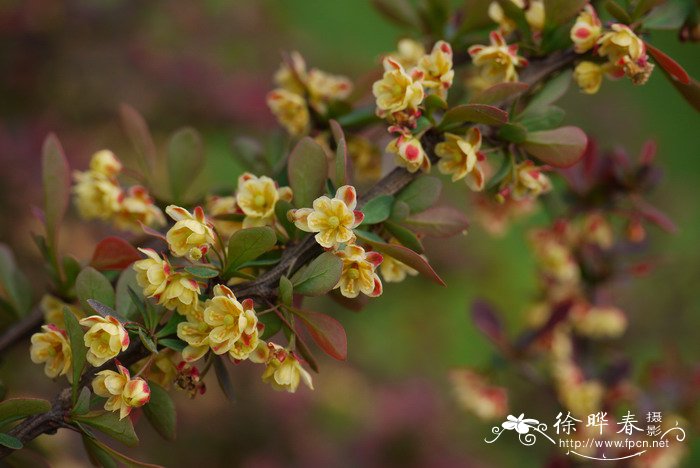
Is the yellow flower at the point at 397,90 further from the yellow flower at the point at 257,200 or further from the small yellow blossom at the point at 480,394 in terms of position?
the small yellow blossom at the point at 480,394

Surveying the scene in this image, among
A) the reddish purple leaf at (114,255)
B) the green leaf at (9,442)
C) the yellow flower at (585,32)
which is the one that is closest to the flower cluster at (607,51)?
the yellow flower at (585,32)

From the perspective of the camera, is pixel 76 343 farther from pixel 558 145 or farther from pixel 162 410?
pixel 558 145

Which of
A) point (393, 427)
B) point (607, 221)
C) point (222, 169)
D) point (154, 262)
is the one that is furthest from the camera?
point (222, 169)

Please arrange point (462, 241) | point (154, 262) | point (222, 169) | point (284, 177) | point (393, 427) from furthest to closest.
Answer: point (222, 169)
point (462, 241)
point (393, 427)
point (284, 177)
point (154, 262)

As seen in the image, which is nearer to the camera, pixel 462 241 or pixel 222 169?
pixel 462 241

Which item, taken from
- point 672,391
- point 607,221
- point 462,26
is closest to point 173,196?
point 462,26

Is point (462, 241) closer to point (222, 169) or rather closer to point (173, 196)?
point (222, 169)

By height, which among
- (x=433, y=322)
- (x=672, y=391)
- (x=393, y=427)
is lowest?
(x=433, y=322)
